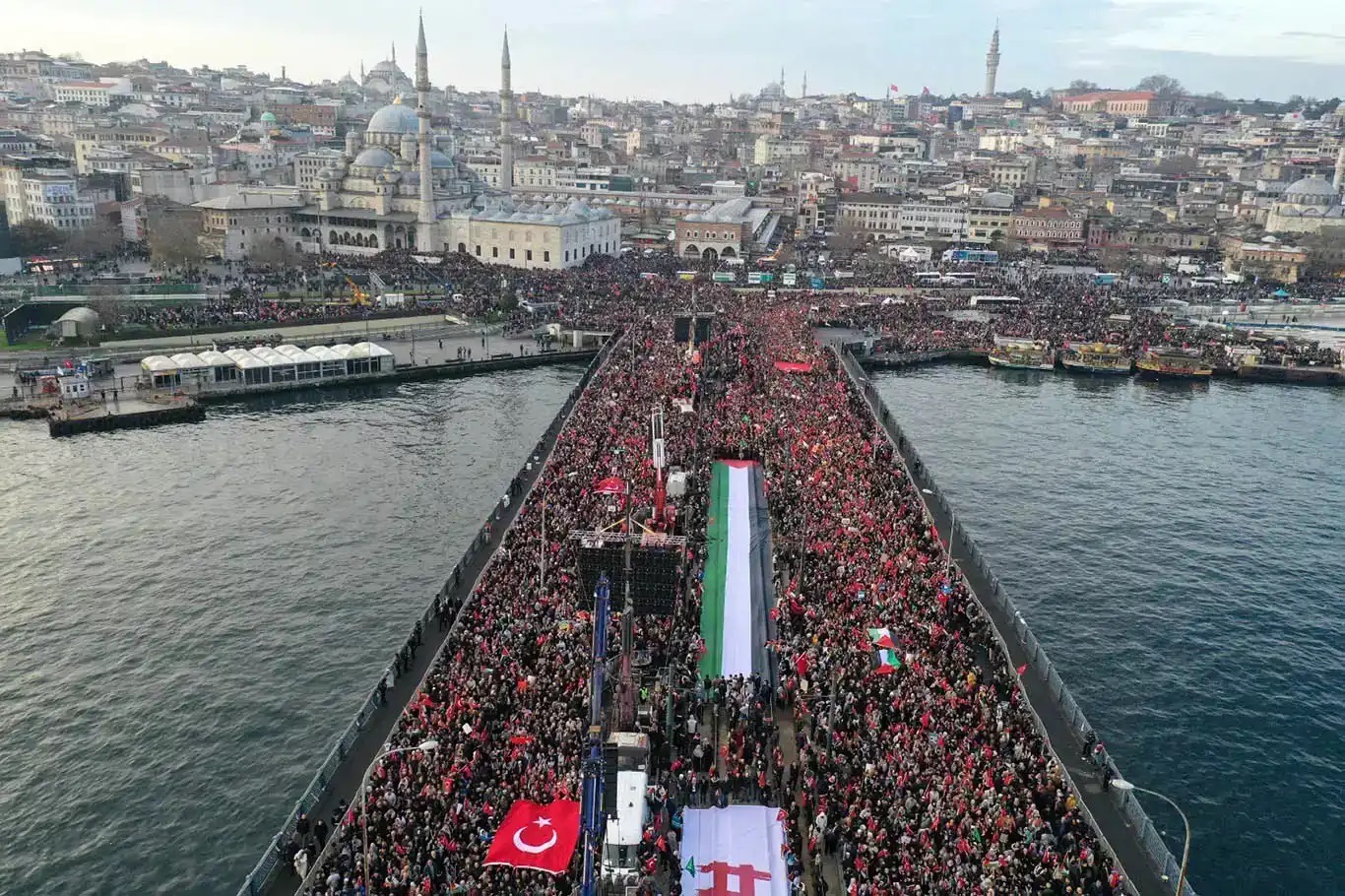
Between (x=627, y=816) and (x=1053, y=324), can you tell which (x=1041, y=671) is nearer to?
(x=627, y=816)

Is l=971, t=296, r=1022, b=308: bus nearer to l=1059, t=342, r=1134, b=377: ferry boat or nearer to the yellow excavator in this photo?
l=1059, t=342, r=1134, b=377: ferry boat

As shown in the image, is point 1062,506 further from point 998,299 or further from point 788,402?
point 998,299

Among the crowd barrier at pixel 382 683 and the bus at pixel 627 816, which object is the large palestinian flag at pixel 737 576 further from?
the crowd barrier at pixel 382 683

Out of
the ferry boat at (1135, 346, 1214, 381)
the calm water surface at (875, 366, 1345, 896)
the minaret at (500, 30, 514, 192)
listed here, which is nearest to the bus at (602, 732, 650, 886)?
the calm water surface at (875, 366, 1345, 896)

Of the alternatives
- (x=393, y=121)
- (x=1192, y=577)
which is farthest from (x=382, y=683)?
(x=393, y=121)

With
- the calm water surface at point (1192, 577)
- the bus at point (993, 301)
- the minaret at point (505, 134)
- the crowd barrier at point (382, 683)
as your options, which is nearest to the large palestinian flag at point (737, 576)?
the crowd barrier at point (382, 683)

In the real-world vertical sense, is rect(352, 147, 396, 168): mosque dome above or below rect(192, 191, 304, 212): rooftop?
above

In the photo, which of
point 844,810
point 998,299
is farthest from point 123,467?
point 998,299
